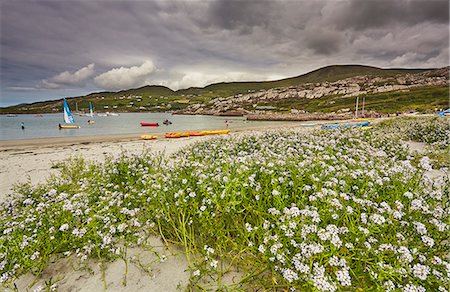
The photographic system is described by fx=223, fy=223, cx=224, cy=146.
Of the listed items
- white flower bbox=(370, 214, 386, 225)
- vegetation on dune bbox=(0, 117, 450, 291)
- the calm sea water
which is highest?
white flower bbox=(370, 214, 386, 225)

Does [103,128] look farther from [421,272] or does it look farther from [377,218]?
[421,272]

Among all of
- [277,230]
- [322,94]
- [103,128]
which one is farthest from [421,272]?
[322,94]

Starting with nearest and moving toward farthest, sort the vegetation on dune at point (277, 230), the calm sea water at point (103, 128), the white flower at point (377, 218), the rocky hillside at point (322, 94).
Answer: the vegetation on dune at point (277, 230), the white flower at point (377, 218), the calm sea water at point (103, 128), the rocky hillside at point (322, 94)

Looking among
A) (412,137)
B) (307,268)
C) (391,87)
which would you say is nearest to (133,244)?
(307,268)

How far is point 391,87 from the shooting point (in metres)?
149

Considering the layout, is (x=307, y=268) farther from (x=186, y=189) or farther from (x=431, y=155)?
(x=431, y=155)

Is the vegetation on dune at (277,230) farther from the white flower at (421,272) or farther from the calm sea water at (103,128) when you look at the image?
the calm sea water at (103,128)

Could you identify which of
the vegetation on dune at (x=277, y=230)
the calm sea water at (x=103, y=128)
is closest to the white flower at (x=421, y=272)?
the vegetation on dune at (x=277, y=230)

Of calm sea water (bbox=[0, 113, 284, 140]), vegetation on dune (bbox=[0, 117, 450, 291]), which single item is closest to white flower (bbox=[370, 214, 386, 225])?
vegetation on dune (bbox=[0, 117, 450, 291])

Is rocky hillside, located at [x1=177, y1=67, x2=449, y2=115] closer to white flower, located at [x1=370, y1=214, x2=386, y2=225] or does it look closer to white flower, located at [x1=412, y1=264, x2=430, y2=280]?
white flower, located at [x1=370, y1=214, x2=386, y2=225]

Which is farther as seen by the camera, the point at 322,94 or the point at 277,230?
the point at 322,94

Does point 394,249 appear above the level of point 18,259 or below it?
above

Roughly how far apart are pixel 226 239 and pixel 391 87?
615 ft

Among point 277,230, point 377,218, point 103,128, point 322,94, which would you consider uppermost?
point 322,94
